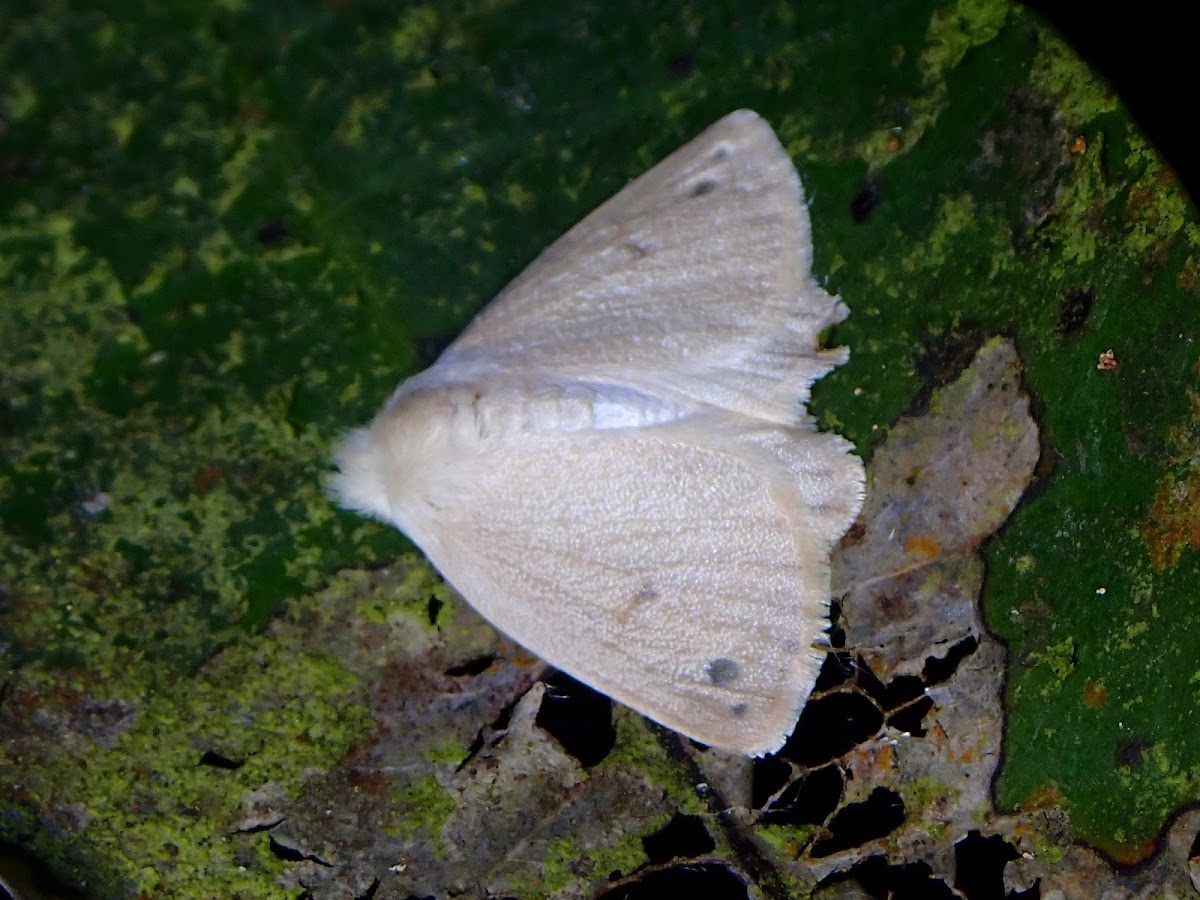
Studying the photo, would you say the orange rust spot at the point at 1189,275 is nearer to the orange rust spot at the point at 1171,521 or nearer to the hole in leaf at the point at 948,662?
the orange rust spot at the point at 1171,521

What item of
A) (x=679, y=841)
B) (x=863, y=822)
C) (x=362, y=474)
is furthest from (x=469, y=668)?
(x=863, y=822)

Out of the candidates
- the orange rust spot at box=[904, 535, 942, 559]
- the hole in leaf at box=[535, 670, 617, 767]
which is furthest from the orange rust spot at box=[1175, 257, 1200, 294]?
the hole in leaf at box=[535, 670, 617, 767]

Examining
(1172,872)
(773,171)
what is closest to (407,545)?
(773,171)

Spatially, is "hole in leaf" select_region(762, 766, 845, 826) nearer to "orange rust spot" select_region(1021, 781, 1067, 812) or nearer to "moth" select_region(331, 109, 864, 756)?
"moth" select_region(331, 109, 864, 756)

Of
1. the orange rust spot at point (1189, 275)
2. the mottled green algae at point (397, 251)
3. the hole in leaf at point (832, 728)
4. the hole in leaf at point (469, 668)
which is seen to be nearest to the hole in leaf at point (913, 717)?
the hole in leaf at point (832, 728)

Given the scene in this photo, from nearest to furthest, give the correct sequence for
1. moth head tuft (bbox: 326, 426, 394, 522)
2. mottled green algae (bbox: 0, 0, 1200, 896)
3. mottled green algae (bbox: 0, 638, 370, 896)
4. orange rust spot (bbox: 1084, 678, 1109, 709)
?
mottled green algae (bbox: 0, 0, 1200, 896)
moth head tuft (bbox: 326, 426, 394, 522)
mottled green algae (bbox: 0, 638, 370, 896)
orange rust spot (bbox: 1084, 678, 1109, 709)

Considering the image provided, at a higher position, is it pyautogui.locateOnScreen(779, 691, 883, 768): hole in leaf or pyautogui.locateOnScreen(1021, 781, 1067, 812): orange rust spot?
pyautogui.locateOnScreen(779, 691, 883, 768): hole in leaf

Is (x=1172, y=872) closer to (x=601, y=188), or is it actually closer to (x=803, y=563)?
(x=803, y=563)
